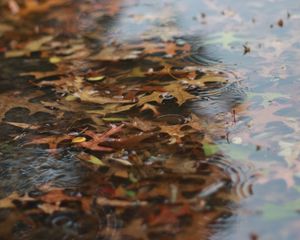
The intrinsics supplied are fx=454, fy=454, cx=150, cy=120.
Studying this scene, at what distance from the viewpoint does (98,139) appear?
2373 mm

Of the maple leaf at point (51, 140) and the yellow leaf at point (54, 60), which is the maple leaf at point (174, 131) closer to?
the maple leaf at point (51, 140)

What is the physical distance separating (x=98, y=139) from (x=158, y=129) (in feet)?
1.05

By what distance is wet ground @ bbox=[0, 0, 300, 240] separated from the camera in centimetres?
184

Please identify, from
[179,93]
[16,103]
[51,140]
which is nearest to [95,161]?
[51,140]

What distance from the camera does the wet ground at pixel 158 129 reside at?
184 cm

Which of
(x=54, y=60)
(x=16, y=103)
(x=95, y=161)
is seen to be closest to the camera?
(x=95, y=161)

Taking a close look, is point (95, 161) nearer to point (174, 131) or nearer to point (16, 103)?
point (174, 131)

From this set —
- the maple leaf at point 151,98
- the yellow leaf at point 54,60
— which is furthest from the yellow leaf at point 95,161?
the yellow leaf at point 54,60

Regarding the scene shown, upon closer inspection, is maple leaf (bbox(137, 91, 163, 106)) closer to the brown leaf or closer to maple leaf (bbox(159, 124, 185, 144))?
maple leaf (bbox(159, 124, 185, 144))

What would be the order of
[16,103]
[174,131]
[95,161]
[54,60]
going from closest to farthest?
1. [95,161]
2. [174,131]
3. [16,103]
4. [54,60]

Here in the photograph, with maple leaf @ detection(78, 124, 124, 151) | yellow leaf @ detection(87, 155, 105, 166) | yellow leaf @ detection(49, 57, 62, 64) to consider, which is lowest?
yellow leaf @ detection(87, 155, 105, 166)

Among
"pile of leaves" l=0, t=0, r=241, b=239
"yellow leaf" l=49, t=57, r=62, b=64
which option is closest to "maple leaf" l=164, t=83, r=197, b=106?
"pile of leaves" l=0, t=0, r=241, b=239

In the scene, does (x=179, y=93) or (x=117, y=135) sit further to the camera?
(x=179, y=93)

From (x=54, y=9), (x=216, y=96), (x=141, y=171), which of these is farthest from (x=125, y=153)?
(x=54, y=9)
